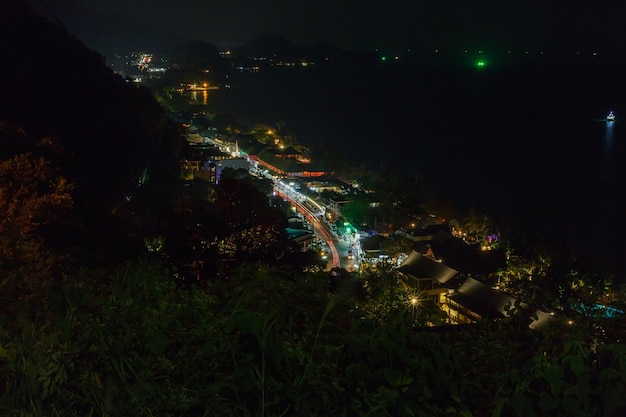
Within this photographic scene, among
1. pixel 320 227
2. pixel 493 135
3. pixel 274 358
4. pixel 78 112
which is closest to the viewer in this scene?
pixel 274 358

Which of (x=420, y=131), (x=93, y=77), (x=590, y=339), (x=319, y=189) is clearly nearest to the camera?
(x=590, y=339)

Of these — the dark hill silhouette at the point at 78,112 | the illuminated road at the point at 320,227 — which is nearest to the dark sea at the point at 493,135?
the illuminated road at the point at 320,227

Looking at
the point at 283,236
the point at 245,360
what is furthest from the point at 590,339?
→ the point at 283,236

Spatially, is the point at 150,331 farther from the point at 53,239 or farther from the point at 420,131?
the point at 420,131

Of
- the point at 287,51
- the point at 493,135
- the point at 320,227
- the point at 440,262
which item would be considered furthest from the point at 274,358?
the point at 287,51

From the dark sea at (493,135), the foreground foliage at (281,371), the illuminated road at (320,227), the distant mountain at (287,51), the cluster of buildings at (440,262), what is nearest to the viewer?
the foreground foliage at (281,371)

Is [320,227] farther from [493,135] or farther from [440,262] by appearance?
[493,135]

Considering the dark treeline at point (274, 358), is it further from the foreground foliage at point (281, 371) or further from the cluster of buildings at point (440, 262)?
the cluster of buildings at point (440, 262)

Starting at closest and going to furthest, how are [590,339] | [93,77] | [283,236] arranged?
1. [590,339]
2. [283,236]
3. [93,77]
